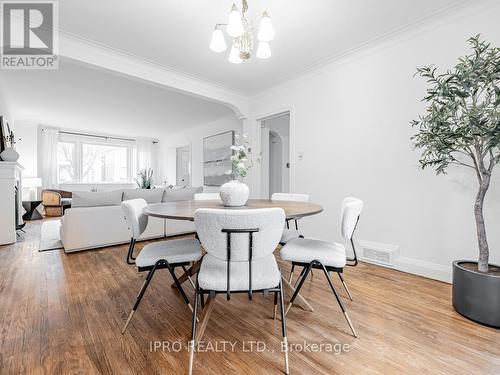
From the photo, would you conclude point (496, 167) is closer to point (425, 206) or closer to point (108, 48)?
point (425, 206)

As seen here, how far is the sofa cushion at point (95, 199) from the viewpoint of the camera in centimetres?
320

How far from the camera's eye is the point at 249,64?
320 cm

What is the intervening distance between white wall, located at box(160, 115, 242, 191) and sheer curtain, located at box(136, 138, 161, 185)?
35cm

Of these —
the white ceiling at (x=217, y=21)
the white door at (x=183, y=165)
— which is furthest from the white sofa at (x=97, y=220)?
the white door at (x=183, y=165)

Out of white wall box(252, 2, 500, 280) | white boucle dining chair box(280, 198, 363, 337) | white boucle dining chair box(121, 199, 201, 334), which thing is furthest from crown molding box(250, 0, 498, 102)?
white boucle dining chair box(121, 199, 201, 334)

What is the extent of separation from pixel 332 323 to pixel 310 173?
2.14 meters

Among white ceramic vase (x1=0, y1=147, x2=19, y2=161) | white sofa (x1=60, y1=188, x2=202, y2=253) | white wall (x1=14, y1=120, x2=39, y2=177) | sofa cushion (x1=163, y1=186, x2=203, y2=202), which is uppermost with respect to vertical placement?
white wall (x1=14, y1=120, x2=39, y2=177)

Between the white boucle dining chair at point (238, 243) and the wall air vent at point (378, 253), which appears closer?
the white boucle dining chair at point (238, 243)

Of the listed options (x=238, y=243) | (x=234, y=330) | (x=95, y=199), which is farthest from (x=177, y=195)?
(x=238, y=243)

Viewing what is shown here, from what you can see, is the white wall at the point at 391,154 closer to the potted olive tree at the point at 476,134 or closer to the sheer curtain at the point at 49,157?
the potted olive tree at the point at 476,134

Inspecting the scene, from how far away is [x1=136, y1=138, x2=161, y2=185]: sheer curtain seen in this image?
8.38m

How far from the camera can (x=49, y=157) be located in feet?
21.9

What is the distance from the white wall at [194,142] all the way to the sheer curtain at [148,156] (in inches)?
13.7

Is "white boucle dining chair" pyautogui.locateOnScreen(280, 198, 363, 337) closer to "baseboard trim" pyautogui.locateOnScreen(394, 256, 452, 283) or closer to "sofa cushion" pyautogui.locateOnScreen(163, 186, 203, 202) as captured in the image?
"baseboard trim" pyautogui.locateOnScreen(394, 256, 452, 283)
